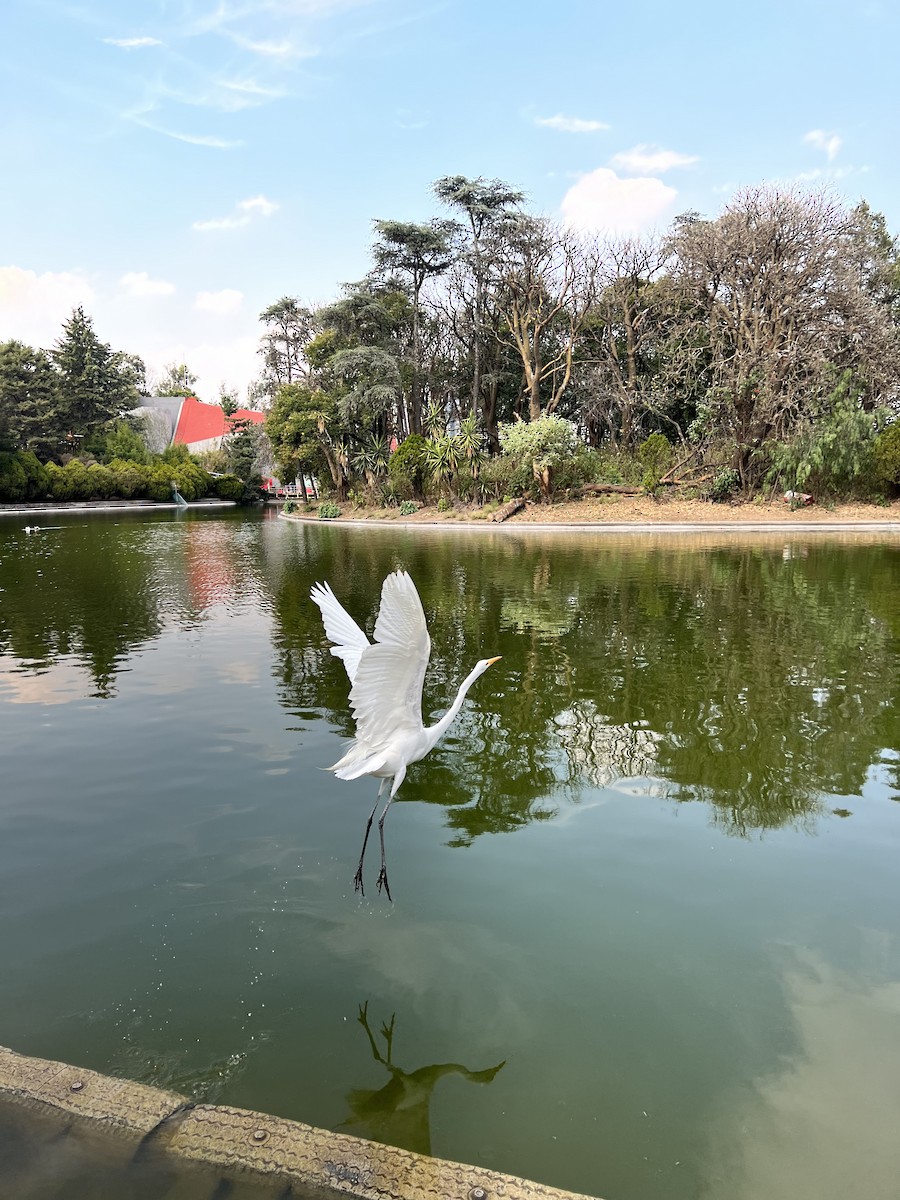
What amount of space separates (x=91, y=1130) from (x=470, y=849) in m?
2.47

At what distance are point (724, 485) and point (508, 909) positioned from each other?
27332 millimetres

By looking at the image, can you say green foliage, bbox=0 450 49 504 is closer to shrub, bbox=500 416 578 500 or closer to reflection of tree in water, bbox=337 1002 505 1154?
shrub, bbox=500 416 578 500

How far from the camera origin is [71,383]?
54781 mm

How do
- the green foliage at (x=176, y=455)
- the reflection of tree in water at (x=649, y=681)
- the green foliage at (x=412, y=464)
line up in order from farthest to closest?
the green foliage at (x=176, y=455) → the green foliage at (x=412, y=464) → the reflection of tree in water at (x=649, y=681)

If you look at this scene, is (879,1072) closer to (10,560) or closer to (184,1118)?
(184,1118)

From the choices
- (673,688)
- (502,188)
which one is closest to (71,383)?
(502,188)

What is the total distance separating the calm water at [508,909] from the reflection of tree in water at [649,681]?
0.16 ft

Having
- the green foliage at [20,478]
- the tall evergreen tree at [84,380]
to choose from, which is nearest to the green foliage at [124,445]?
the tall evergreen tree at [84,380]

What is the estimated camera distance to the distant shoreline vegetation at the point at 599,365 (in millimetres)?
26422

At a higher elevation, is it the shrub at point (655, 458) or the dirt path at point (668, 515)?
the shrub at point (655, 458)

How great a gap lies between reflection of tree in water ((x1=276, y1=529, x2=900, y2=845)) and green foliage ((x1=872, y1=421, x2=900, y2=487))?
11704mm

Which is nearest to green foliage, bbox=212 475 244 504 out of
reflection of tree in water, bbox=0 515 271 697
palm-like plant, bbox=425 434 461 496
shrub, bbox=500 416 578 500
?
palm-like plant, bbox=425 434 461 496

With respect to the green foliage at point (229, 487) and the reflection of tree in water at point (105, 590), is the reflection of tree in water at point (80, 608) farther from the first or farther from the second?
the green foliage at point (229, 487)

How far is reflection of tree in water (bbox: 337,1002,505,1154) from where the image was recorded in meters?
2.75
